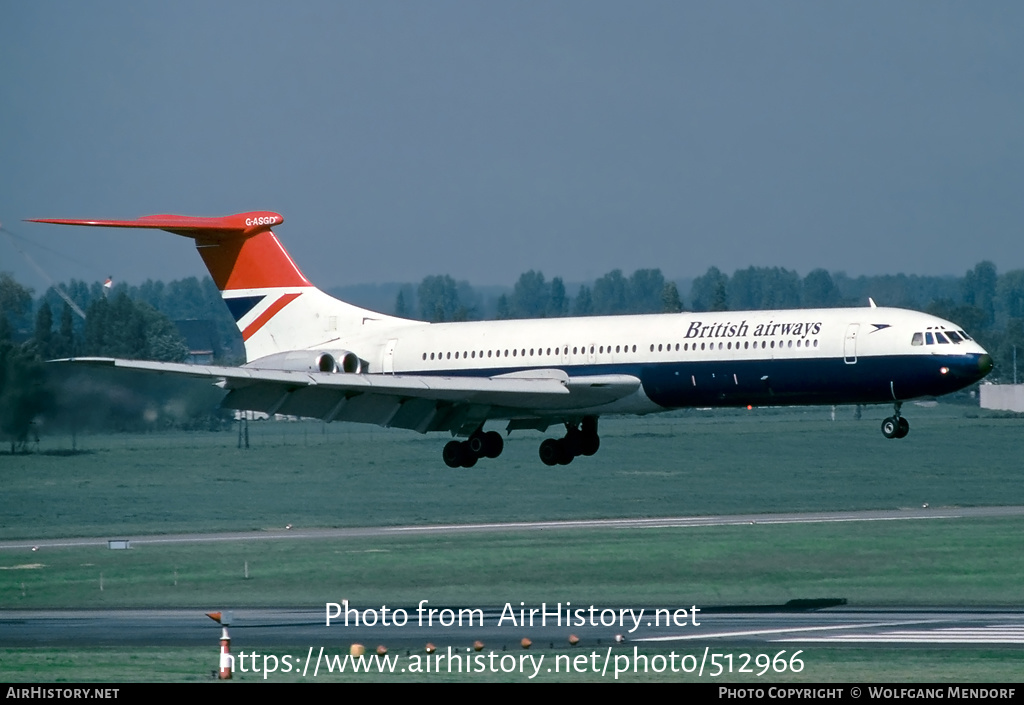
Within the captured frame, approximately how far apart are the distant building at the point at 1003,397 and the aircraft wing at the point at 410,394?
249 ft

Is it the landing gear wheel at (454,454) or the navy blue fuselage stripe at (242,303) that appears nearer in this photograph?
the landing gear wheel at (454,454)

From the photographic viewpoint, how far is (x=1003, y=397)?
121 metres

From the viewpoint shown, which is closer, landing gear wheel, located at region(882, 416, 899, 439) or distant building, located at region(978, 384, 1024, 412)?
landing gear wheel, located at region(882, 416, 899, 439)

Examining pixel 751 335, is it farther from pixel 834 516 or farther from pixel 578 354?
pixel 834 516

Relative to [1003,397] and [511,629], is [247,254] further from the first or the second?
[1003,397]

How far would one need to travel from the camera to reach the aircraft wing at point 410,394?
4728 cm

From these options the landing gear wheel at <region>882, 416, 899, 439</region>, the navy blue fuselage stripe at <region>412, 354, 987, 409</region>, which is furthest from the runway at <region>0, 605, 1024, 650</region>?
the navy blue fuselage stripe at <region>412, 354, 987, 409</region>

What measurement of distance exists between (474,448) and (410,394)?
4.15 meters

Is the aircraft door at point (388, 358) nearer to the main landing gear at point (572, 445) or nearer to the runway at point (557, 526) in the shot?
the main landing gear at point (572, 445)

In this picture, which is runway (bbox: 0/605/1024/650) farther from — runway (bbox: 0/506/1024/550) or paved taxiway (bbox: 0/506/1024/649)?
runway (bbox: 0/506/1024/550)

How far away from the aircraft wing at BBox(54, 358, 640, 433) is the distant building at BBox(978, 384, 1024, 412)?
7587cm

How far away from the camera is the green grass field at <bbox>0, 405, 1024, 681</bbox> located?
66250 millimetres

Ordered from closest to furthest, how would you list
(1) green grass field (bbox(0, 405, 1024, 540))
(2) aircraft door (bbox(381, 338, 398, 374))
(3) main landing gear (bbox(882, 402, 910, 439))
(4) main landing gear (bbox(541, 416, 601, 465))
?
(3) main landing gear (bbox(882, 402, 910, 439)), (4) main landing gear (bbox(541, 416, 601, 465)), (2) aircraft door (bbox(381, 338, 398, 374)), (1) green grass field (bbox(0, 405, 1024, 540))

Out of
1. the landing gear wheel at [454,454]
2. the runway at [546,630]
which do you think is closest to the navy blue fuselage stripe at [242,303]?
the landing gear wheel at [454,454]
